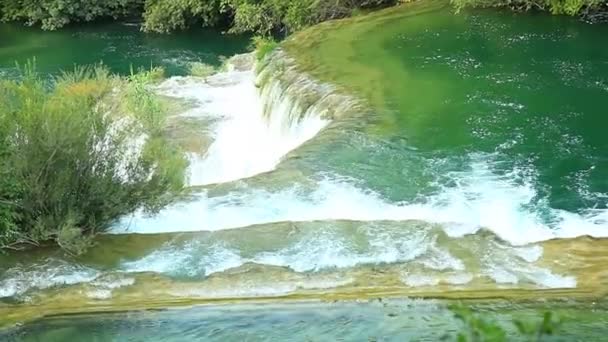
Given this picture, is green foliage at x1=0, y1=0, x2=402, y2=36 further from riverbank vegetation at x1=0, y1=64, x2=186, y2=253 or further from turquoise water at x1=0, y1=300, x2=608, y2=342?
turquoise water at x1=0, y1=300, x2=608, y2=342

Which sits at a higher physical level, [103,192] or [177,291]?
[103,192]

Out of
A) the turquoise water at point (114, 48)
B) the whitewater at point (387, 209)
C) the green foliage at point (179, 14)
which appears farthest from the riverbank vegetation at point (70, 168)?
the green foliage at point (179, 14)

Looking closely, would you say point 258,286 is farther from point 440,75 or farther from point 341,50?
point 341,50

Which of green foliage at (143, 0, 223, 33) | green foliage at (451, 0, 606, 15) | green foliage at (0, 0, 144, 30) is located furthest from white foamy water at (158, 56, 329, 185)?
green foliage at (0, 0, 144, 30)

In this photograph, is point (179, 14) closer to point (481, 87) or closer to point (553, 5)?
point (553, 5)

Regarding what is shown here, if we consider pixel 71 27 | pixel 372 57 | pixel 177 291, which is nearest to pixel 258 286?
pixel 177 291

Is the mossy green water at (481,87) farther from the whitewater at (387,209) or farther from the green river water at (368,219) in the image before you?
the whitewater at (387,209)

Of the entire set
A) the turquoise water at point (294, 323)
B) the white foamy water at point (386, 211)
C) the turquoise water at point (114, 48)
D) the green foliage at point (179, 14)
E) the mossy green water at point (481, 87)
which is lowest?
the turquoise water at point (114, 48)
